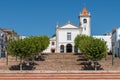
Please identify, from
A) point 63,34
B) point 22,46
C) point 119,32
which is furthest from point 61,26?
point 22,46

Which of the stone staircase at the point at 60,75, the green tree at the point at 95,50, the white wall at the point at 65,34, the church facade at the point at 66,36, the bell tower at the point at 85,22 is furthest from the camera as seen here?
the bell tower at the point at 85,22

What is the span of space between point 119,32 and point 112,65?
936 inches

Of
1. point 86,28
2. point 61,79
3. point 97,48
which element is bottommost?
point 61,79

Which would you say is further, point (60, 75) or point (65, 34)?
point (65, 34)

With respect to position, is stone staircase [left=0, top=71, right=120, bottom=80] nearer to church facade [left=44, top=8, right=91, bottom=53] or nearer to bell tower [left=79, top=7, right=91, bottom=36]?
church facade [left=44, top=8, right=91, bottom=53]

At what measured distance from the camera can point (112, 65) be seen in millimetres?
61625

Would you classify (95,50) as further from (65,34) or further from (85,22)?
(85,22)

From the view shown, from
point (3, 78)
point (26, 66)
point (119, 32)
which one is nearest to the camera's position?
point (3, 78)

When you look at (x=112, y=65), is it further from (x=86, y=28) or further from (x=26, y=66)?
(x=86, y=28)

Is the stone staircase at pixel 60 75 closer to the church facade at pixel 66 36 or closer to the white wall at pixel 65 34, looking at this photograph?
the church facade at pixel 66 36

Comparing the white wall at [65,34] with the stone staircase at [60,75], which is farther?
the white wall at [65,34]

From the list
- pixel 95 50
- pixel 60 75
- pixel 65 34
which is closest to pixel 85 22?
pixel 65 34

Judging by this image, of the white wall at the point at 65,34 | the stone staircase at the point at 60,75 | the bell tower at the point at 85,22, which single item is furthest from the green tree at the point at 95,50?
the bell tower at the point at 85,22

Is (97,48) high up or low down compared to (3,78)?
up
